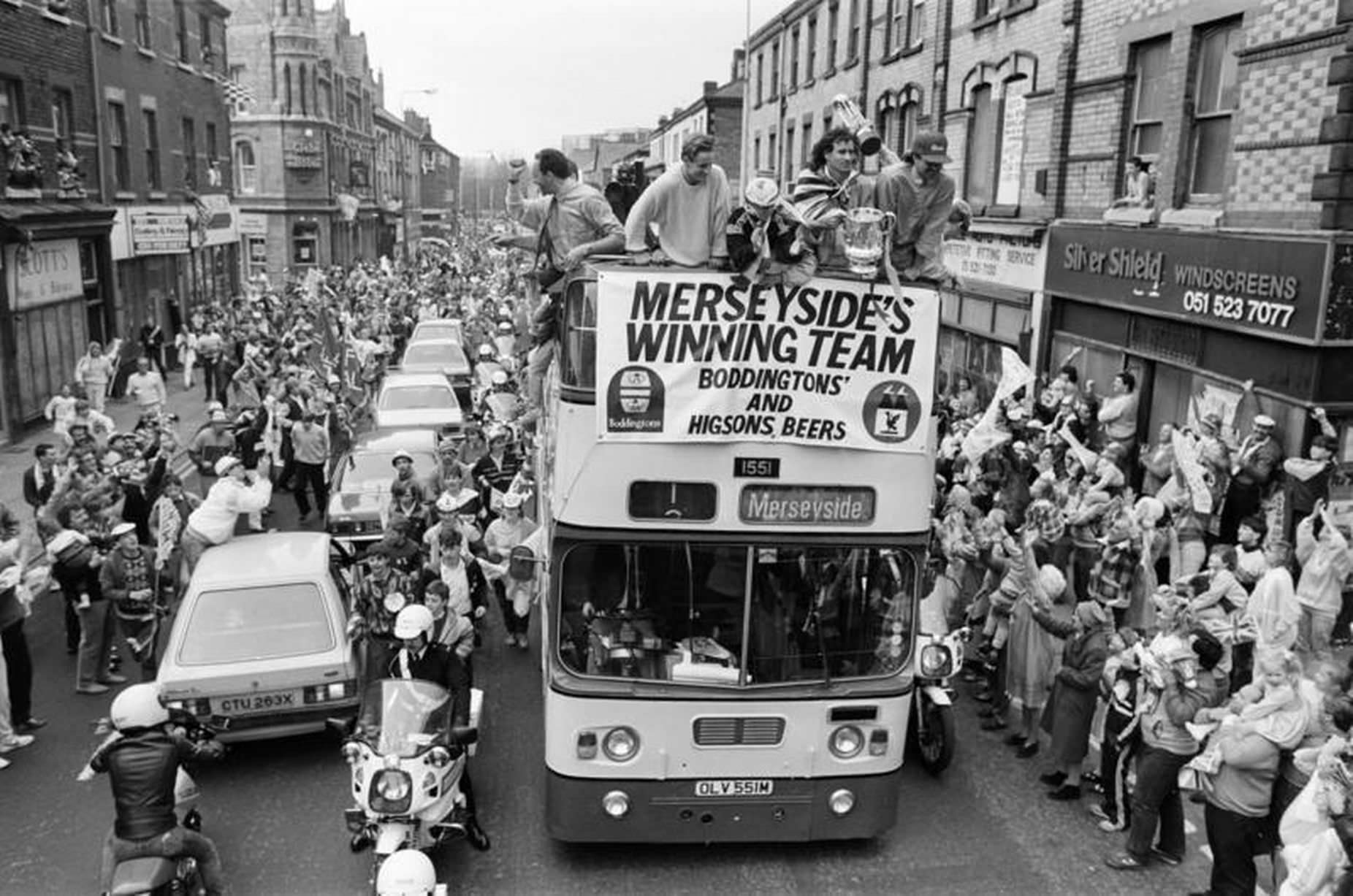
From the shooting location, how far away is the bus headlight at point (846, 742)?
6.84 metres

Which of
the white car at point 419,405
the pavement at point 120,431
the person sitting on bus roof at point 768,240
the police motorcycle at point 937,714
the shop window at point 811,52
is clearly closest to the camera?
the person sitting on bus roof at point 768,240

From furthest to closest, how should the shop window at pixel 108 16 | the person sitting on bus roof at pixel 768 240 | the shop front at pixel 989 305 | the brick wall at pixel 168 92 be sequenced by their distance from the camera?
the brick wall at pixel 168 92 → the shop window at pixel 108 16 → the shop front at pixel 989 305 → the person sitting on bus roof at pixel 768 240

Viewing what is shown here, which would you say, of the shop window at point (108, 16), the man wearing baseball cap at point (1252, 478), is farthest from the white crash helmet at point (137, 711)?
the shop window at point (108, 16)

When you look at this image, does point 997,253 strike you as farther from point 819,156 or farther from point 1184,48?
point 819,156

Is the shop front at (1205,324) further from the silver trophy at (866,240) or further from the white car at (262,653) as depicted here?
the white car at (262,653)

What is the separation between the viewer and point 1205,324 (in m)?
13.0

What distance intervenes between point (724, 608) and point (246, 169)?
2157 inches

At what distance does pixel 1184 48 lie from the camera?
13875 mm

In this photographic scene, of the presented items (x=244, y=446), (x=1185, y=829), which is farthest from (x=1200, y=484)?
(x=244, y=446)

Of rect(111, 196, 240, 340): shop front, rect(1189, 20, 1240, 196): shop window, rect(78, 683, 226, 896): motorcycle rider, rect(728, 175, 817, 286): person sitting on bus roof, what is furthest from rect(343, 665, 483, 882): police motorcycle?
rect(111, 196, 240, 340): shop front

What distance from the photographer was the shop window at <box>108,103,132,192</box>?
2530 centimetres

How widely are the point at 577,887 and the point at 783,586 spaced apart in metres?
2.30

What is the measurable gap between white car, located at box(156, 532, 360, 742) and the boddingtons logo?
3445 mm

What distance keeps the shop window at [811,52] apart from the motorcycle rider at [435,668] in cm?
2662
